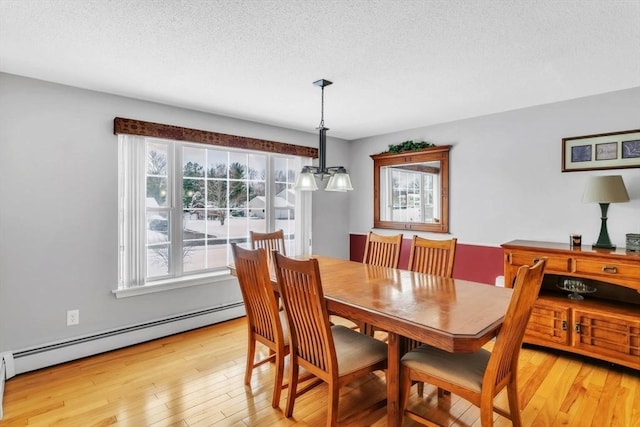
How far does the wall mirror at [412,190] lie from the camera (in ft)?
13.6

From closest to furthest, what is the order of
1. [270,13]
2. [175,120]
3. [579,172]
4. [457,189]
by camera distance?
[270,13] < [579,172] < [175,120] < [457,189]

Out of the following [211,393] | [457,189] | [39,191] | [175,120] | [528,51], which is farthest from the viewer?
[457,189]

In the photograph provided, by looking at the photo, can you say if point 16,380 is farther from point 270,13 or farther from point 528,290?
point 528,290

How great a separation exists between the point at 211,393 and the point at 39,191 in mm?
2121

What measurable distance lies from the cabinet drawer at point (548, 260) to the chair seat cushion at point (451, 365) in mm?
1435

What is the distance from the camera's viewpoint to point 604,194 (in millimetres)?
2777

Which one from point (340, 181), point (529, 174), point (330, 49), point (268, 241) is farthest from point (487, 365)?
point (529, 174)

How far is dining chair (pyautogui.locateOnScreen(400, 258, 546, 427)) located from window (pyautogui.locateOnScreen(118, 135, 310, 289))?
258cm

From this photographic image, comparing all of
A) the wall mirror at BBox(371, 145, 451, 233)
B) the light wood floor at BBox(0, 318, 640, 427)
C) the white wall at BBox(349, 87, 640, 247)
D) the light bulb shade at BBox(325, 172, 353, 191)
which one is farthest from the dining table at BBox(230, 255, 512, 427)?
the wall mirror at BBox(371, 145, 451, 233)

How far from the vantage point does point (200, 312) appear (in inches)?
141

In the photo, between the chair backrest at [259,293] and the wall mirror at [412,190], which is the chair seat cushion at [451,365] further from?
the wall mirror at [412,190]

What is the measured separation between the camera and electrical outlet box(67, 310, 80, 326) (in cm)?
283

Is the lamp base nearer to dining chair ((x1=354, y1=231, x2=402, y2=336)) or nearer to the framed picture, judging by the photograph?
the framed picture

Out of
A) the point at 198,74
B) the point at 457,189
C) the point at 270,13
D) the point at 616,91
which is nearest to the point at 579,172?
the point at 616,91
